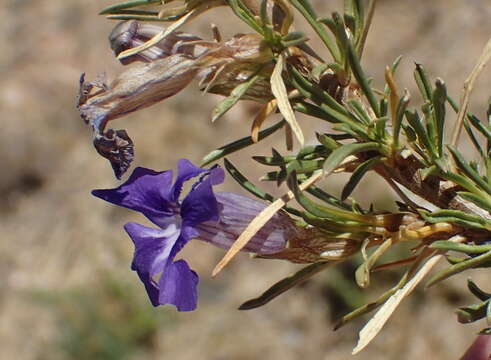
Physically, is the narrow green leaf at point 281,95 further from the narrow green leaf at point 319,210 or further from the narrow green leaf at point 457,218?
the narrow green leaf at point 457,218

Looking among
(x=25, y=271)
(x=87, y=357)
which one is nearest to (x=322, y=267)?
(x=87, y=357)

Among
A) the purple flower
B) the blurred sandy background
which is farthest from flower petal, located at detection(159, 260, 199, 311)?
the blurred sandy background

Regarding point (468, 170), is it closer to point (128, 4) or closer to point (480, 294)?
point (480, 294)

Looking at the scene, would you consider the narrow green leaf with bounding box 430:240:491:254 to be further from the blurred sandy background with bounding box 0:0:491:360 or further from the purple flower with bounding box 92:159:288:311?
the blurred sandy background with bounding box 0:0:491:360

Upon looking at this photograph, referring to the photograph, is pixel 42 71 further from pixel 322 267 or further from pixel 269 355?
pixel 322 267

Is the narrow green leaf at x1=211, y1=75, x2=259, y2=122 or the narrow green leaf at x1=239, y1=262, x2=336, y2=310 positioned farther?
the narrow green leaf at x1=239, y1=262, x2=336, y2=310

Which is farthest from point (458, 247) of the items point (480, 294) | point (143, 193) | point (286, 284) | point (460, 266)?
point (143, 193)

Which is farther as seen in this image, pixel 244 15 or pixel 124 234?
pixel 124 234
